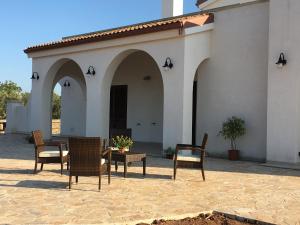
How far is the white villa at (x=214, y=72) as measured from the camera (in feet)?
36.3

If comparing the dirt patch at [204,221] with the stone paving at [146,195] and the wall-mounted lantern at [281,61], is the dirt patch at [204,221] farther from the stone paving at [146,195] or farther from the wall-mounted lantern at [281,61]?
the wall-mounted lantern at [281,61]

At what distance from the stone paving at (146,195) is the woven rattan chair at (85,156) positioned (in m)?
0.36

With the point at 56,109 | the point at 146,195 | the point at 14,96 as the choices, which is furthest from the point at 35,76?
the point at 14,96

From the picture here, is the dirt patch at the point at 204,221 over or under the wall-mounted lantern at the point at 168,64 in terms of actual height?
under

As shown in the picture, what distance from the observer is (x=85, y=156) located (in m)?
7.41

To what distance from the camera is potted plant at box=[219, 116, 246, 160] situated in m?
11.9

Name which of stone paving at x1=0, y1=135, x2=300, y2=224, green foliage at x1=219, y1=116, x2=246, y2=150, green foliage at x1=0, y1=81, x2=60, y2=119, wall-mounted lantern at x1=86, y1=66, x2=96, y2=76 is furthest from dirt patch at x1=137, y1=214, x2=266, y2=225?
green foliage at x1=0, y1=81, x2=60, y2=119

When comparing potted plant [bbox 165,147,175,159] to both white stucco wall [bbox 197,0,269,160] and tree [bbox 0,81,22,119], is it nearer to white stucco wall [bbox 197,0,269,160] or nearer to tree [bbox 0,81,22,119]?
white stucco wall [bbox 197,0,269,160]

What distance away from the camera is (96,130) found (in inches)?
572

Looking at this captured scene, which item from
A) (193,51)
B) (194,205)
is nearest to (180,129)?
(193,51)

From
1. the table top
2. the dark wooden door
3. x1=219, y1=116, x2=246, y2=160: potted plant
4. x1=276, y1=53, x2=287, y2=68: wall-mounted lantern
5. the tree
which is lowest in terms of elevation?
the table top

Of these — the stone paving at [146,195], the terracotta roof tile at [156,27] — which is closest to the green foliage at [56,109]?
the terracotta roof tile at [156,27]

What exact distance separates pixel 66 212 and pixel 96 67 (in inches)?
368

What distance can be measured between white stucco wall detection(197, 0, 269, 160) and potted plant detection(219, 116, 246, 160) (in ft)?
0.69
